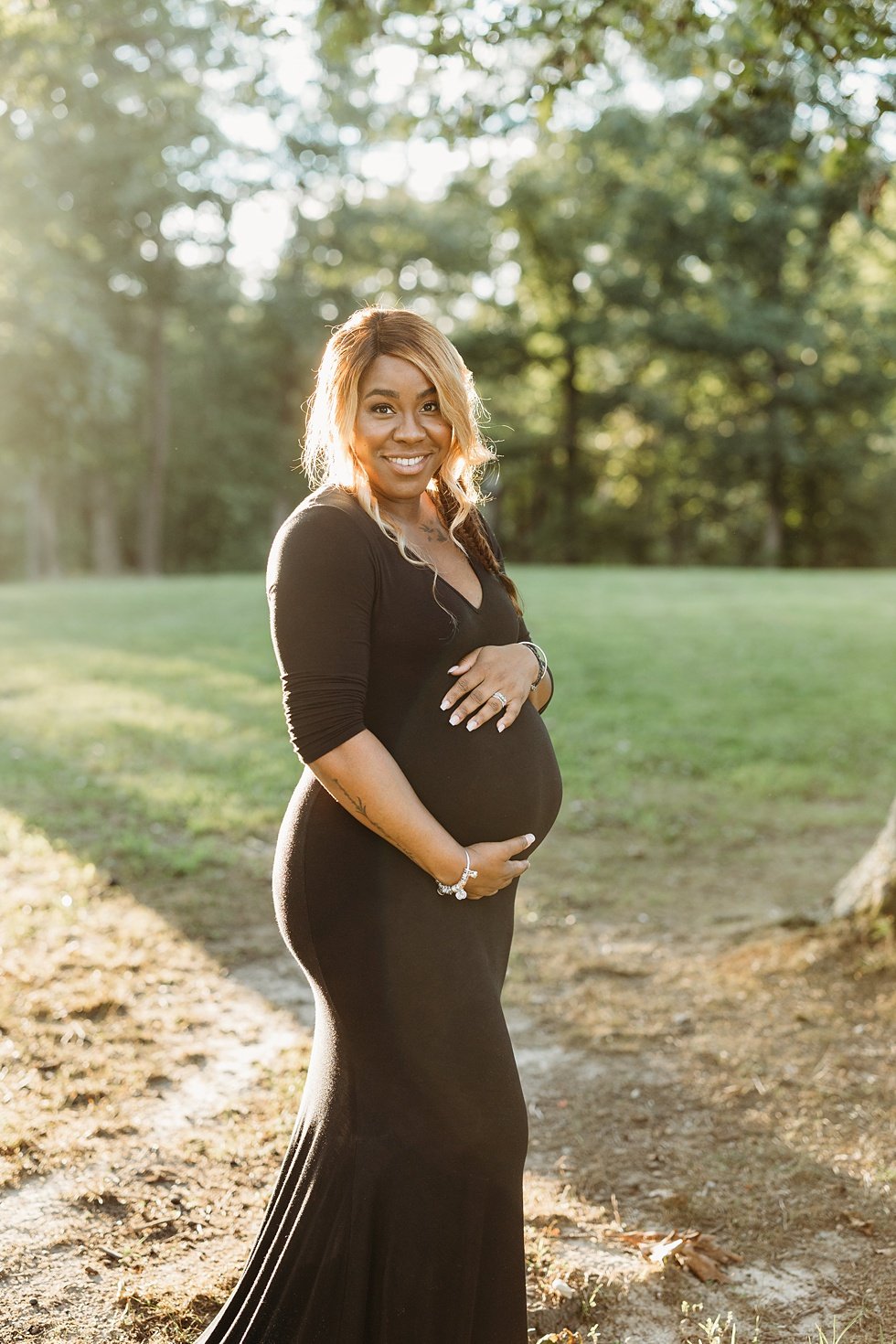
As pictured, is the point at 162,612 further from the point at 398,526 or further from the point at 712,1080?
the point at 398,526

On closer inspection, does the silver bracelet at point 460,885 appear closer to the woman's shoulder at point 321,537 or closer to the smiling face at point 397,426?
the woman's shoulder at point 321,537

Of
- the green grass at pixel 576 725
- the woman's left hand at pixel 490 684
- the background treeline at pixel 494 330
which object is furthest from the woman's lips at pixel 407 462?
the background treeline at pixel 494 330

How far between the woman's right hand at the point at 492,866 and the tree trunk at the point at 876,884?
10.6 ft

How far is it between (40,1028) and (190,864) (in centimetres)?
216

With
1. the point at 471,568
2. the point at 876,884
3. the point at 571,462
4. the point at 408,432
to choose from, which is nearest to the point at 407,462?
the point at 408,432

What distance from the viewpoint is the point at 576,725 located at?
414 inches

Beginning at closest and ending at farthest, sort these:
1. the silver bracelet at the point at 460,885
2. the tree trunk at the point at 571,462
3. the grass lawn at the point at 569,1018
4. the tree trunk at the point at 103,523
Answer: the silver bracelet at the point at 460,885, the grass lawn at the point at 569,1018, the tree trunk at the point at 103,523, the tree trunk at the point at 571,462

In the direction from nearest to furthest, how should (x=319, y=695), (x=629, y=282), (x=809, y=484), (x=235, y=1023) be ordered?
1. (x=319, y=695)
2. (x=235, y=1023)
3. (x=629, y=282)
4. (x=809, y=484)

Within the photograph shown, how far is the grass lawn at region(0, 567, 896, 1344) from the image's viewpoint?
3.28m

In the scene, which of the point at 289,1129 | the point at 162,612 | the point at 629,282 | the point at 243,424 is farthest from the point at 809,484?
the point at 289,1129

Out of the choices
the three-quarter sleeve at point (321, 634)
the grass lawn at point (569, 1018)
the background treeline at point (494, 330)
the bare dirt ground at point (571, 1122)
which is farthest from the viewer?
the background treeline at point (494, 330)

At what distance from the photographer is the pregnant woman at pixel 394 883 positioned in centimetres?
235

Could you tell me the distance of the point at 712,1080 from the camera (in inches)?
177

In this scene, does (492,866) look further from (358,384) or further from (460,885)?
(358,384)
